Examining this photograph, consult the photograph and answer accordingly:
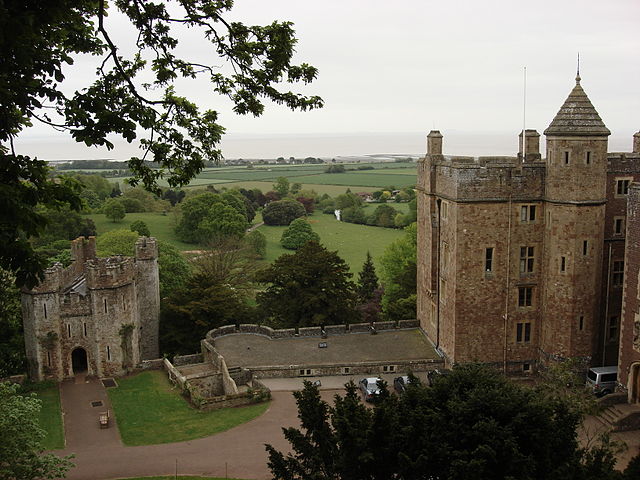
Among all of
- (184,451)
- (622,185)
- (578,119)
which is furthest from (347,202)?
(184,451)

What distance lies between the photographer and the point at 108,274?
31.8 meters

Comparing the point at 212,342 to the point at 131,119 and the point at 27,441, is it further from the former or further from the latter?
the point at 131,119

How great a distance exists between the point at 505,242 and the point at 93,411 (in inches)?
764

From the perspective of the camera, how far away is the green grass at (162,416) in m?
24.9

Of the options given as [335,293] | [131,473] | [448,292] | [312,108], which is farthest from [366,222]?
[312,108]

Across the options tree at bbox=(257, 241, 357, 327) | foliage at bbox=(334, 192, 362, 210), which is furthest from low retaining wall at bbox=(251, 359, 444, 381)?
foliage at bbox=(334, 192, 362, 210)

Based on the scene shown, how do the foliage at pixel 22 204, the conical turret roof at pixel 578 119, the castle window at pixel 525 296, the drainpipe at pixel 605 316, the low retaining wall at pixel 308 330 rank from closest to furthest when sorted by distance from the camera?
1. the foliage at pixel 22 204
2. the conical turret roof at pixel 578 119
3. the drainpipe at pixel 605 316
4. the castle window at pixel 525 296
5. the low retaining wall at pixel 308 330

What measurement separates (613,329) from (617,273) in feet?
8.15

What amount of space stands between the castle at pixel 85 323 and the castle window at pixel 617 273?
23114 mm

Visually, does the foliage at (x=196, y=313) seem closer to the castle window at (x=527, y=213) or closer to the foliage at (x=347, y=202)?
the castle window at (x=527, y=213)

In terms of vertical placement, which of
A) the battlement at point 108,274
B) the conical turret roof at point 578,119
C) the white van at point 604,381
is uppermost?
the conical turret roof at point 578,119

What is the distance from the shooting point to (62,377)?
Answer: 103 ft

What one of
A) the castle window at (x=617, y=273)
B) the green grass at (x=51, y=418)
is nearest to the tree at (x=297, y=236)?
the green grass at (x=51, y=418)

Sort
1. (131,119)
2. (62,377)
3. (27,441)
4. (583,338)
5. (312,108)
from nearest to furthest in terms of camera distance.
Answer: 1. (131,119)
2. (312,108)
3. (27,441)
4. (583,338)
5. (62,377)
